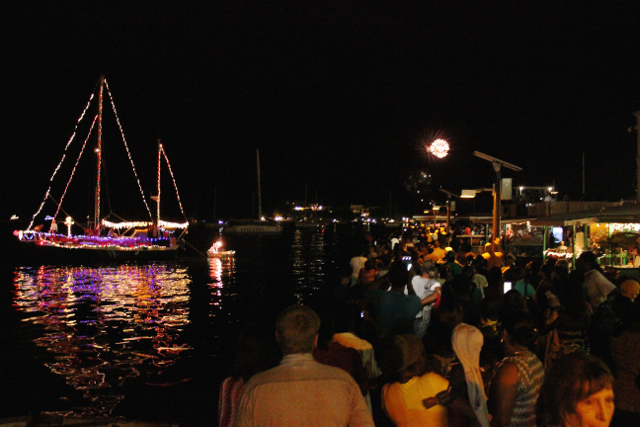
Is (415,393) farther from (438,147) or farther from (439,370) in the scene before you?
(438,147)

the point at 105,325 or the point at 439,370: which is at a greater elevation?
the point at 439,370

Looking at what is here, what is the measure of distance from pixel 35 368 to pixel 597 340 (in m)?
9.66

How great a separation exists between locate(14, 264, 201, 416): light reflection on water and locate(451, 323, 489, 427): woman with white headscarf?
5974 millimetres

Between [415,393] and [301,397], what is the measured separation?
1.12 metres

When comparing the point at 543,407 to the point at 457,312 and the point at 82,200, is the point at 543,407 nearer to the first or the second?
the point at 457,312

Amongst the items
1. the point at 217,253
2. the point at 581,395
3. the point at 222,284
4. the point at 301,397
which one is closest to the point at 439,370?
the point at 581,395

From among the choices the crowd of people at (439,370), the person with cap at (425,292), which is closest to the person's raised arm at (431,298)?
the person with cap at (425,292)

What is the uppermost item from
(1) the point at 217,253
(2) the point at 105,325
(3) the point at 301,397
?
(3) the point at 301,397

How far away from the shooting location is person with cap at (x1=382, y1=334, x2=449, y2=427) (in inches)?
134

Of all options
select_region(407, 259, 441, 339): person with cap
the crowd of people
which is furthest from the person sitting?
select_region(407, 259, 441, 339): person with cap

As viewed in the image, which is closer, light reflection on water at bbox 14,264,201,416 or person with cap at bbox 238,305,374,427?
person with cap at bbox 238,305,374,427

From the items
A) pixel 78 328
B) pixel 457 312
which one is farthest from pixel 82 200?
pixel 457 312

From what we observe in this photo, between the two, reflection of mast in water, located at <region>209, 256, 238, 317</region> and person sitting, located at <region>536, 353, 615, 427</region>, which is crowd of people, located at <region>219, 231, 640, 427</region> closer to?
person sitting, located at <region>536, 353, 615, 427</region>

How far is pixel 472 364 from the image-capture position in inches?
150
